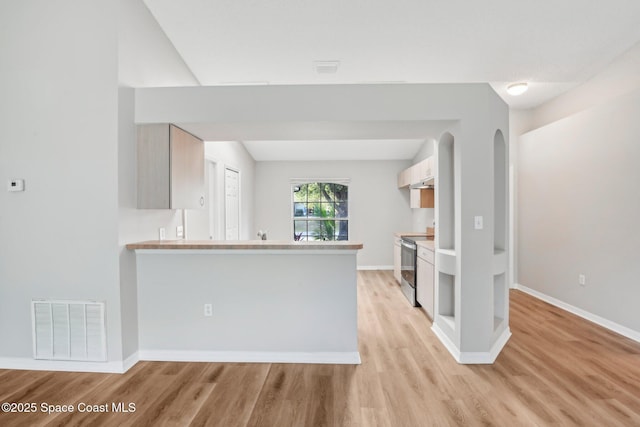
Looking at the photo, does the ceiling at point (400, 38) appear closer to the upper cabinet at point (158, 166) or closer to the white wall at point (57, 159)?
the white wall at point (57, 159)

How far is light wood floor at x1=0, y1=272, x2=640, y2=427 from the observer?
6.46 feet

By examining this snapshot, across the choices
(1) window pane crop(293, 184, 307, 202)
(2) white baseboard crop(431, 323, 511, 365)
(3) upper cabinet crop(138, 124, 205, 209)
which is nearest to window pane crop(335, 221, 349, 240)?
(1) window pane crop(293, 184, 307, 202)

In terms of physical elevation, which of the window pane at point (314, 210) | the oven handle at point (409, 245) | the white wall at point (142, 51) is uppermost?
the white wall at point (142, 51)

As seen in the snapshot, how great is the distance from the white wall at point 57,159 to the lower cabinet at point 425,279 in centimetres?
311

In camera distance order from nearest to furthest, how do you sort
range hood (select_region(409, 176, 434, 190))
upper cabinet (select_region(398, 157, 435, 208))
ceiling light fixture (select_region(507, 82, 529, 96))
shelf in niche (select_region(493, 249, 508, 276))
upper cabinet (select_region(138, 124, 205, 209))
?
1. upper cabinet (select_region(138, 124, 205, 209))
2. shelf in niche (select_region(493, 249, 508, 276))
3. ceiling light fixture (select_region(507, 82, 529, 96))
4. upper cabinet (select_region(398, 157, 435, 208))
5. range hood (select_region(409, 176, 434, 190))

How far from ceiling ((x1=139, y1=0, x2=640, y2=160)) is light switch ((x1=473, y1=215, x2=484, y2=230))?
72.0 inches

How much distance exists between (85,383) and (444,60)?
4.52 meters

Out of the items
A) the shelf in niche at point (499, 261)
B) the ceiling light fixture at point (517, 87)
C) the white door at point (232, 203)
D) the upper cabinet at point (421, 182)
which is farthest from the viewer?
the white door at point (232, 203)

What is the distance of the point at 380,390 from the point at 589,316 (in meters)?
3.04

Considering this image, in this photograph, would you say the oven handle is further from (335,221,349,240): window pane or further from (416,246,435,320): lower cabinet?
(335,221,349,240): window pane

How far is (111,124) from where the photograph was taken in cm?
252

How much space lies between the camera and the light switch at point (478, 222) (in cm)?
267

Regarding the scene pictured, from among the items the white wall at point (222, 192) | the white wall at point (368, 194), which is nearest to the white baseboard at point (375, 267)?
the white wall at point (368, 194)

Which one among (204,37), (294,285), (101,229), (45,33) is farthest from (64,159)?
(294,285)
